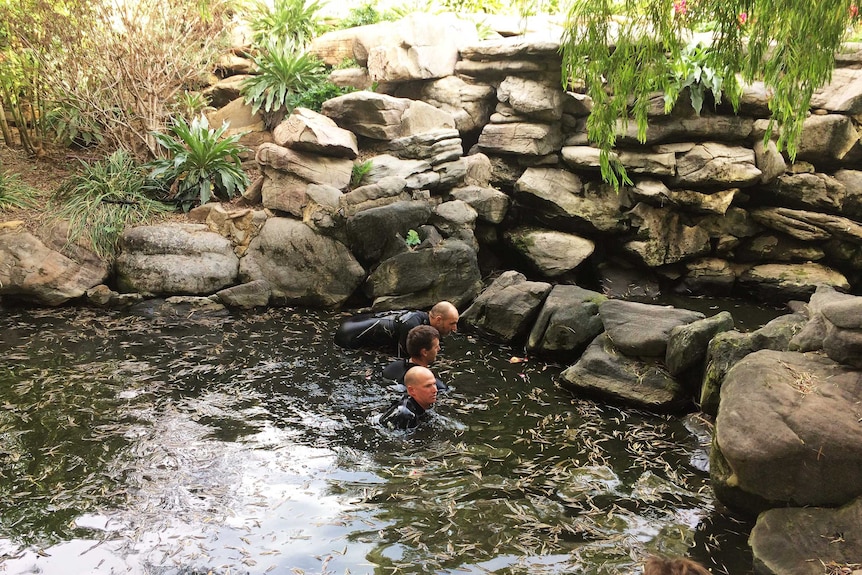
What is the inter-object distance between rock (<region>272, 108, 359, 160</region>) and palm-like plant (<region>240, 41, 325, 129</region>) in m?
1.45

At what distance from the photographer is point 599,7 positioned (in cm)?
404

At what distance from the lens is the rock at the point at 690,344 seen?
19.4ft

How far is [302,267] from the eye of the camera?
9.01m

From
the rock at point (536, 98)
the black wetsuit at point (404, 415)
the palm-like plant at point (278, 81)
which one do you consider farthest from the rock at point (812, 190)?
the palm-like plant at point (278, 81)

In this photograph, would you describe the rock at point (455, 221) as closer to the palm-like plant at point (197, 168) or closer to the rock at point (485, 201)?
the rock at point (485, 201)

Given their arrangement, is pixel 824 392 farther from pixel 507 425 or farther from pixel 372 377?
A: pixel 372 377

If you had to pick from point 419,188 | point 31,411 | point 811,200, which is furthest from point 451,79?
point 31,411

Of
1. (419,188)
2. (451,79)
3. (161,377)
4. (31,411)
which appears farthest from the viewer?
(451,79)

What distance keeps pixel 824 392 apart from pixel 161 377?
5.80 meters

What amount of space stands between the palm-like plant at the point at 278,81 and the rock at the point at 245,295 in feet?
13.5

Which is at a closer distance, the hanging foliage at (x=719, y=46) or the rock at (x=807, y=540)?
the rock at (x=807, y=540)

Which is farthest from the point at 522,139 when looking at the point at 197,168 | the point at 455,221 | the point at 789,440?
the point at 789,440

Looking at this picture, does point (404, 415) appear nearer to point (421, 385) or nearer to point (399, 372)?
point (421, 385)

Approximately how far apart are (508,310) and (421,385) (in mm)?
2622
